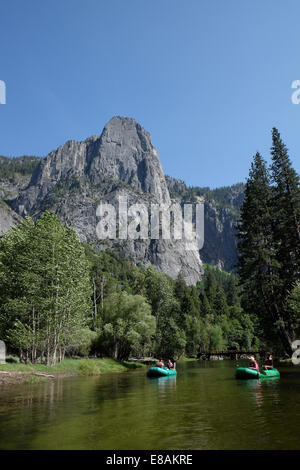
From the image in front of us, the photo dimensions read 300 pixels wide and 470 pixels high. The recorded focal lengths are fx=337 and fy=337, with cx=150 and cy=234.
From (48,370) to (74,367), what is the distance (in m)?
6.83

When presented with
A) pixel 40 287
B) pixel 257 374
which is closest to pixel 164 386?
pixel 257 374

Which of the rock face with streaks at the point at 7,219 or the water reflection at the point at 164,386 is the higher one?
the rock face with streaks at the point at 7,219

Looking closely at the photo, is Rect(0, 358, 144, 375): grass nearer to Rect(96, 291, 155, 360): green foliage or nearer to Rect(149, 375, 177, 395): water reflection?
Rect(96, 291, 155, 360): green foliage

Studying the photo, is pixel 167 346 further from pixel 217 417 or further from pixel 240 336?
pixel 217 417

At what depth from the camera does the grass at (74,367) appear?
2845 cm

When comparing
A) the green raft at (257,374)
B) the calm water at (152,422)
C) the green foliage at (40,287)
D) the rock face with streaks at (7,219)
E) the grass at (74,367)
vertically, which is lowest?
the grass at (74,367)

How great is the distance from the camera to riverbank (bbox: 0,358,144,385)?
25891 millimetres

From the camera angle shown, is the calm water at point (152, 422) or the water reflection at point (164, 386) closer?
the calm water at point (152, 422)

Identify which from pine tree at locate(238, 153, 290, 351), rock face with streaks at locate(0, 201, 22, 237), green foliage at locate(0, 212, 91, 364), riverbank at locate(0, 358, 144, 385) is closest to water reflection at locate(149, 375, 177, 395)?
riverbank at locate(0, 358, 144, 385)

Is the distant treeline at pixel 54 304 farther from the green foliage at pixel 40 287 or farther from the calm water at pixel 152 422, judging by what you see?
the calm water at pixel 152 422

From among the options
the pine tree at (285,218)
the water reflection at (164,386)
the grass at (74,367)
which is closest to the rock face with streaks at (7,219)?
the grass at (74,367)
